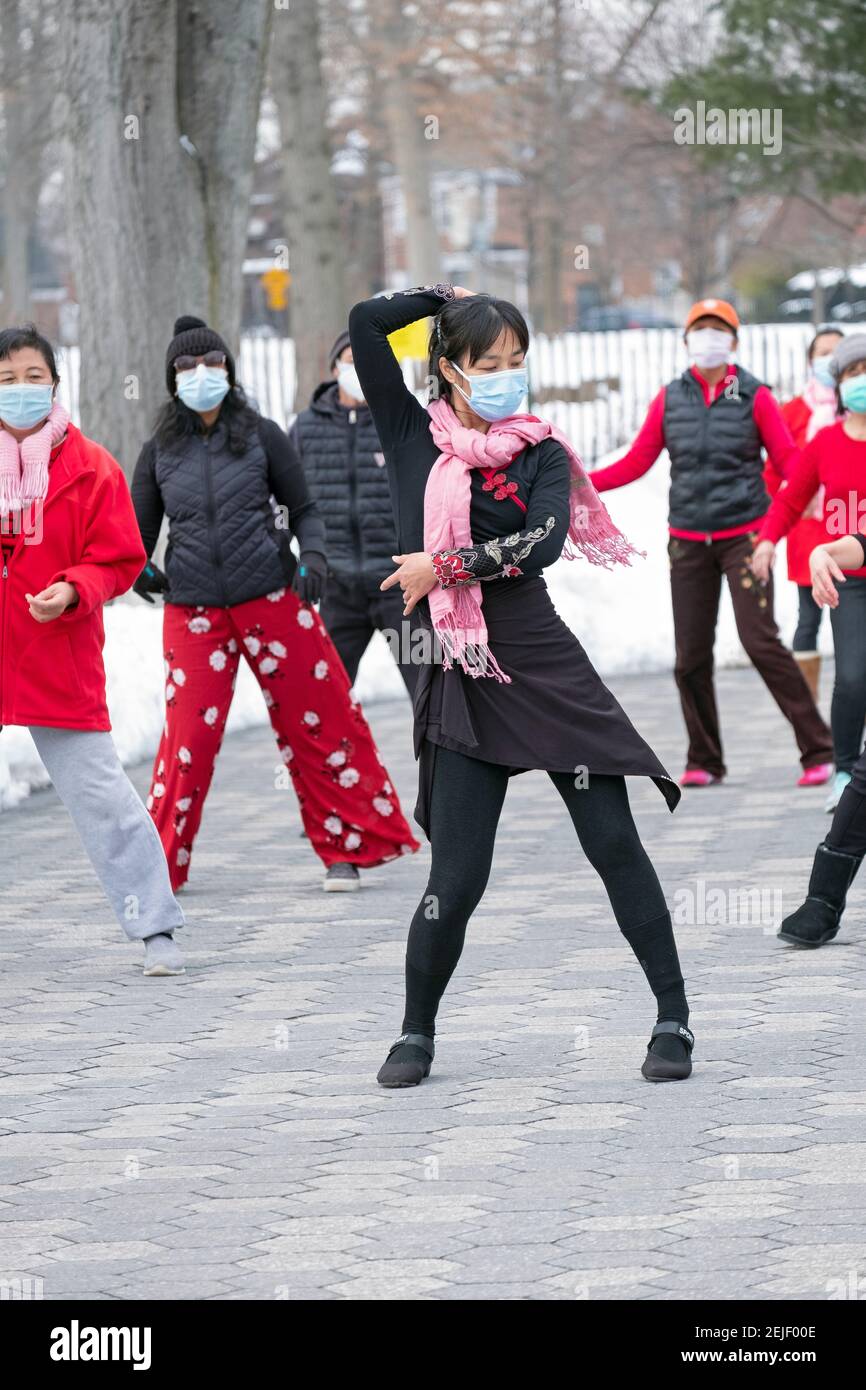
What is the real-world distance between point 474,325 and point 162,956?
247 centimetres

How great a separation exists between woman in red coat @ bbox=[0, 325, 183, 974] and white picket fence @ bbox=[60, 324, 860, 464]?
1741 centimetres

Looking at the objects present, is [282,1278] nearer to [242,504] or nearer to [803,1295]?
[803,1295]

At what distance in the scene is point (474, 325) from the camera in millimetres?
5086

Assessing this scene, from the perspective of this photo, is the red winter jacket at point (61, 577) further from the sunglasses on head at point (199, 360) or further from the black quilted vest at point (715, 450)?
the black quilted vest at point (715, 450)

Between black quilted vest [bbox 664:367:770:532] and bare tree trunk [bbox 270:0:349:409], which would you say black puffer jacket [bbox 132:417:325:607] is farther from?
bare tree trunk [bbox 270:0:349:409]

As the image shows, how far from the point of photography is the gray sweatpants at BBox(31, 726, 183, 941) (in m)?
6.58

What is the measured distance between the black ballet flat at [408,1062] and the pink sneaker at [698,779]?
16.2 ft

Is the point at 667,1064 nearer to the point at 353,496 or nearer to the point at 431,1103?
the point at 431,1103

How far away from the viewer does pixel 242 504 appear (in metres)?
7.75

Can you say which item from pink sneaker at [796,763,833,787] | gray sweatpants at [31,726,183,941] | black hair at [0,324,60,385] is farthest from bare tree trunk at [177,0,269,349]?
gray sweatpants at [31,726,183,941]

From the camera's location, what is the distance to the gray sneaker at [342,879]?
8.07m

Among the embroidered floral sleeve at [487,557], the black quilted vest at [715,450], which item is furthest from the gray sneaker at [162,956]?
the black quilted vest at [715,450]

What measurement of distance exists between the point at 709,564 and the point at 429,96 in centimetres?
2459

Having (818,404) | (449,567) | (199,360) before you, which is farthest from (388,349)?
(818,404)
